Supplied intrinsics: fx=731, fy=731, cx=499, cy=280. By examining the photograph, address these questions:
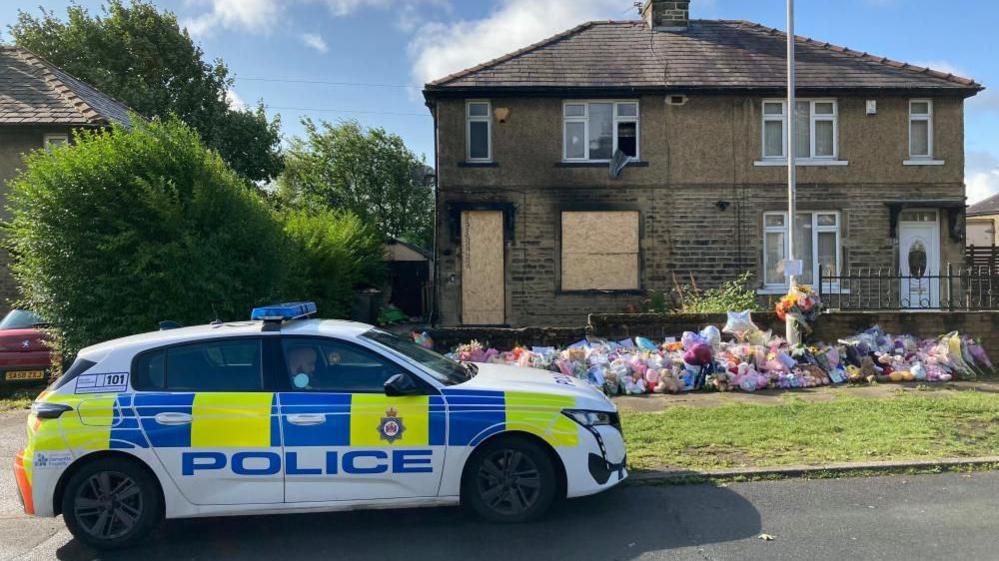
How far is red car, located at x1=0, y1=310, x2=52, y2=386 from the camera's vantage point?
10.9 m

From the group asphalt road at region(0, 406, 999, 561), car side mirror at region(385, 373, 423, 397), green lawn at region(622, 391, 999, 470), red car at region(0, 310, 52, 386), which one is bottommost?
asphalt road at region(0, 406, 999, 561)

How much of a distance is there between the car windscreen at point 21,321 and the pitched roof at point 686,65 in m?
9.20

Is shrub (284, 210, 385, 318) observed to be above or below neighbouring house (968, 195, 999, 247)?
below

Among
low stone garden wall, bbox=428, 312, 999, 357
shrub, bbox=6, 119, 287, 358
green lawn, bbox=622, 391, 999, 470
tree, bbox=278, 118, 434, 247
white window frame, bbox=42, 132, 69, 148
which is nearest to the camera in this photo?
green lawn, bbox=622, 391, 999, 470

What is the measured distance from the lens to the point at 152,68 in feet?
94.0

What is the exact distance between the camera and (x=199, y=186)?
32.1 ft

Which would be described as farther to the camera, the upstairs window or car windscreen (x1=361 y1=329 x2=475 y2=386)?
the upstairs window

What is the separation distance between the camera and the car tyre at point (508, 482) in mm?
5105

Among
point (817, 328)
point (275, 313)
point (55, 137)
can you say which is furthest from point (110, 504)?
point (55, 137)

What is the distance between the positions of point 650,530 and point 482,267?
12.5 metres

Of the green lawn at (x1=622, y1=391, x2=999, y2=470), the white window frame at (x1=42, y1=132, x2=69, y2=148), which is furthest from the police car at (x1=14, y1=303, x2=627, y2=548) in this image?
the white window frame at (x1=42, y1=132, x2=69, y2=148)

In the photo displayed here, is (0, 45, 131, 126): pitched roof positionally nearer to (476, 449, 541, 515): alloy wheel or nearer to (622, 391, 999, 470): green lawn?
(622, 391, 999, 470): green lawn

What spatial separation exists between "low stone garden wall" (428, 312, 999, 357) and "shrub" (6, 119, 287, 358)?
133 inches

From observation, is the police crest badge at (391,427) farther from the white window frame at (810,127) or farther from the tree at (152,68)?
the tree at (152,68)
